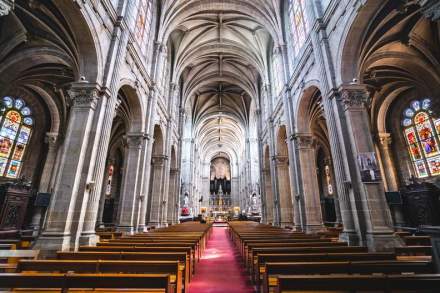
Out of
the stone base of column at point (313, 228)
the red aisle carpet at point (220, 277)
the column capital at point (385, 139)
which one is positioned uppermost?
the column capital at point (385, 139)

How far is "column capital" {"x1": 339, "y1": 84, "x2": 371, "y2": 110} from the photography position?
7535 mm

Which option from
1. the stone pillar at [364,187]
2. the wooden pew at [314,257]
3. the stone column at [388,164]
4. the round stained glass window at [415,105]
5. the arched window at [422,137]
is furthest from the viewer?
the round stained glass window at [415,105]

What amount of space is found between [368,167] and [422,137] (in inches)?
450

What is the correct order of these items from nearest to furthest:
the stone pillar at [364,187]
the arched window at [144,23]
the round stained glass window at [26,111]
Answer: the stone pillar at [364,187] < the arched window at [144,23] < the round stained glass window at [26,111]

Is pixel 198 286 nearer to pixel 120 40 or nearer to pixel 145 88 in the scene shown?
pixel 120 40

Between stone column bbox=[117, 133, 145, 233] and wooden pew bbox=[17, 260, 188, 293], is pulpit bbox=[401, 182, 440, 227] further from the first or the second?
stone column bbox=[117, 133, 145, 233]

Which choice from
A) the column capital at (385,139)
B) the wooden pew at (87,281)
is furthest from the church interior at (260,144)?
the column capital at (385,139)

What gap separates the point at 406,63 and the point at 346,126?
8051 mm

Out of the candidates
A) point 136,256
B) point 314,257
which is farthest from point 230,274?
point 136,256

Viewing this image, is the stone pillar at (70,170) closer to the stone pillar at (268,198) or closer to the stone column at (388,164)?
the stone pillar at (268,198)

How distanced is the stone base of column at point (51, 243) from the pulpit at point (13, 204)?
397 inches

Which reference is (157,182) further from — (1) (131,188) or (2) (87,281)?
(2) (87,281)

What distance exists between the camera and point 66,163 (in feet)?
22.4

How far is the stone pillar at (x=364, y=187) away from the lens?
20.7 feet
